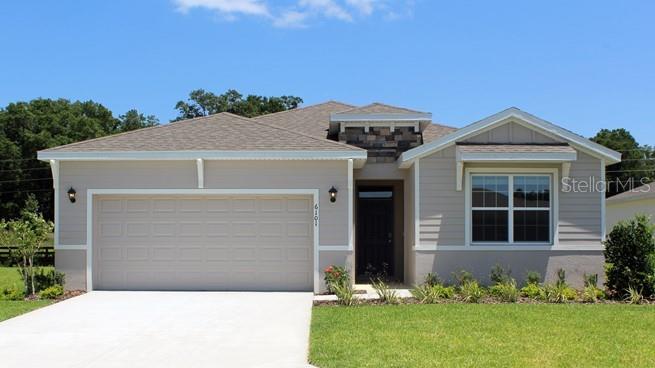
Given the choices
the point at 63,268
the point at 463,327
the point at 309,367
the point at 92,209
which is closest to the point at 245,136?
the point at 92,209

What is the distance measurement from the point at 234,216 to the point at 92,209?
3099mm

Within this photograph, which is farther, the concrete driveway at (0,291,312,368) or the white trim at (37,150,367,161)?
the white trim at (37,150,367,161)

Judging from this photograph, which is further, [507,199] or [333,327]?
[507,199]

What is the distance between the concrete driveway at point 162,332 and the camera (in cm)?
816

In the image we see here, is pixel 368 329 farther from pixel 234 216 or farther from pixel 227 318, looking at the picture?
pixel 234 216

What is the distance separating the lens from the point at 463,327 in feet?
32.6

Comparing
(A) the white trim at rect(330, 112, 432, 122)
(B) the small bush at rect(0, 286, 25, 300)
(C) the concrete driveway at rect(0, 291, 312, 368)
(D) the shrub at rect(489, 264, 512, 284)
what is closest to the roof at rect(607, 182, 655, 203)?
(D) the shrub at rect(489, 264, 512, 284)

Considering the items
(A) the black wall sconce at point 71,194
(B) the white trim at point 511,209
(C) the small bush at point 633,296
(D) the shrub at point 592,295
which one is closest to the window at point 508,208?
(B) the white trim at point 511,209

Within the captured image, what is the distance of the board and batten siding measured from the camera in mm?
14516

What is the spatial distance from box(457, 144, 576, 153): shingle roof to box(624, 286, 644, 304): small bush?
10.6 feet

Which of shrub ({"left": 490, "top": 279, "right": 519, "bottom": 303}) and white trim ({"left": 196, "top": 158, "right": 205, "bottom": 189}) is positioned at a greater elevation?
white trim ({"left": 196, "top": 158, "right": 205, "bottom": 189})

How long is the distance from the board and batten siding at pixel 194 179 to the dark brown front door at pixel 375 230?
9.35 feet

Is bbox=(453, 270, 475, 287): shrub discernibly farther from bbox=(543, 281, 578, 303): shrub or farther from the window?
bbox=(543, 281, 578, 303): shrub

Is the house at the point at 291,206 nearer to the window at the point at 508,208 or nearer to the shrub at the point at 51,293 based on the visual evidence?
the window at the point at 508,208
